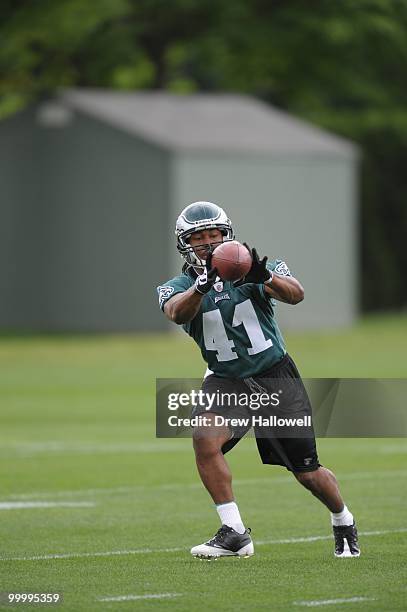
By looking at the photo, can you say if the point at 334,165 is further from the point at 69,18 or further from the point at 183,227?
the point at 183,227

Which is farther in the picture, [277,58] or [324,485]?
[277,58]

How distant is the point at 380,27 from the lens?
118 ft

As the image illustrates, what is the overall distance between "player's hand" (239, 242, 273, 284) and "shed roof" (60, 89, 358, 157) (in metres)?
23.0

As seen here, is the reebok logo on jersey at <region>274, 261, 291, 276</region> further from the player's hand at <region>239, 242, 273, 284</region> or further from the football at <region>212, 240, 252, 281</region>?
Answer: the football at <region>212, 240, 252, 281</region>

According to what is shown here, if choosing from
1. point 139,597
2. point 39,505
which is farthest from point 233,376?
point 39,505

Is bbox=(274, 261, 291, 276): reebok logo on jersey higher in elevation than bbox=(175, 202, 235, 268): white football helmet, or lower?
lower

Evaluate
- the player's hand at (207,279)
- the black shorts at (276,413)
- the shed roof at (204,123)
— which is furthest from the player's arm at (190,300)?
the shed roof at (204,123)

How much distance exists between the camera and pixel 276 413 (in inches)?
327

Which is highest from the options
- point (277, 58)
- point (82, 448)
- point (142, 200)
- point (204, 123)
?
point (277, 58)

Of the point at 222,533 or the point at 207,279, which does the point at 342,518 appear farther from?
the point at 207,279

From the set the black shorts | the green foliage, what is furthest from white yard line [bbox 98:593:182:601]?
the green foliage

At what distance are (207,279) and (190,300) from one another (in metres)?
0.22

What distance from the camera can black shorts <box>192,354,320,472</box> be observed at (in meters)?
8.24

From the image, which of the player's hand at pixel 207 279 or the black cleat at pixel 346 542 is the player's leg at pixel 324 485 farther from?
the player's hand at pixel 207 279
